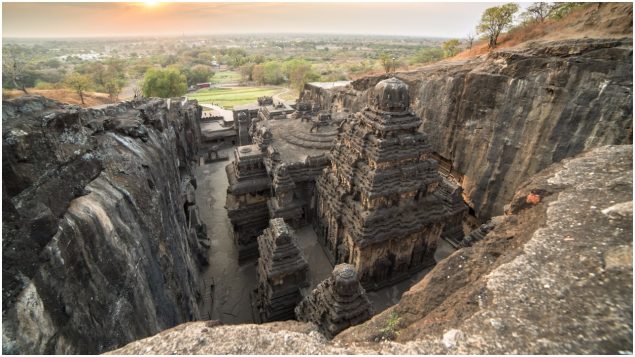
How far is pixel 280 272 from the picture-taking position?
1088 cm

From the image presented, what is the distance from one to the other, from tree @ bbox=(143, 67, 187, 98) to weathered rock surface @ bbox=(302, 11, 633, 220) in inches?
1561

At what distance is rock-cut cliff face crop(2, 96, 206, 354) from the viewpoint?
3561 millimetres

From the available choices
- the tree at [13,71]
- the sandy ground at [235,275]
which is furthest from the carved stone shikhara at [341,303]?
the tree at [13,71]

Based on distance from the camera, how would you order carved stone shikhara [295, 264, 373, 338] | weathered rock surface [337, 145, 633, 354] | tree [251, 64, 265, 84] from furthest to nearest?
tree [251, 64, 265, 84], carved stone shikhara [295, 264, 373, 338], weathered rock surface [337, 145, 633, 354]

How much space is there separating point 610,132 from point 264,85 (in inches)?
2982

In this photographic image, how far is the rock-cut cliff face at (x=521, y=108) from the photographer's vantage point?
44.1 feet

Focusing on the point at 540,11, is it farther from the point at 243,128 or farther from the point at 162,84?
the point at 162,84

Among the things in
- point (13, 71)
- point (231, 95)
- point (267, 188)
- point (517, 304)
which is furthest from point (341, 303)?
point (231, 95)

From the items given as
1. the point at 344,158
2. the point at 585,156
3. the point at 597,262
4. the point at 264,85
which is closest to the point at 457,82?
the point at 344,158

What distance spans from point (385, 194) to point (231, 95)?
6007 cm

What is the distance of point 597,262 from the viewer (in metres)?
4.12

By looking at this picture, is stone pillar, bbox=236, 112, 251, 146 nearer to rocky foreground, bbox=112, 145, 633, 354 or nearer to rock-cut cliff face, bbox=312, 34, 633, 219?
rock-cut cliff face, bbox=312, 34, 633, 219

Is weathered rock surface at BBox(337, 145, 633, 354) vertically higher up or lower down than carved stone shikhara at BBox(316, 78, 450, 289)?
higher up

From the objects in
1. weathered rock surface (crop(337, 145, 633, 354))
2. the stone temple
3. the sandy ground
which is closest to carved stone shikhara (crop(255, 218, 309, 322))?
the stone temple
